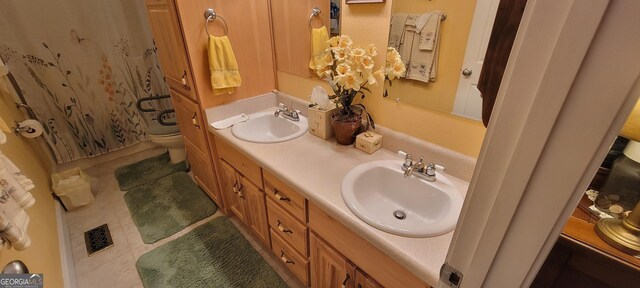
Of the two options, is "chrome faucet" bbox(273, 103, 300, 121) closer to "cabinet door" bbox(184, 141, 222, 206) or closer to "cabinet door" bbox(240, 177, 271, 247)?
"cabinet door" bbox(240, 177, 271, 247)

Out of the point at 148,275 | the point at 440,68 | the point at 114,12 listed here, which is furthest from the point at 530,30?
the point at 114,12

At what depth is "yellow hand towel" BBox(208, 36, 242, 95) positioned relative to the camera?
133 cm

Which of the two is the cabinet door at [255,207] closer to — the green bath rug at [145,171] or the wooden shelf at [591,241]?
the wooden shelf at [591,241]

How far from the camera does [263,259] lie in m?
1.55

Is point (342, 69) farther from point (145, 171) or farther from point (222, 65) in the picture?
point (145, 171)

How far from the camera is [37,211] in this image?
1.36 meters

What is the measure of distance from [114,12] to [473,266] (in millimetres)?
2948

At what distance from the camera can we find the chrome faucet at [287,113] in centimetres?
150

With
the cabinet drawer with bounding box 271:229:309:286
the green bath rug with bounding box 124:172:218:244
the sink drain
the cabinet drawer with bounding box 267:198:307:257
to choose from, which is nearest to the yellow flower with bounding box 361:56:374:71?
the sink drain

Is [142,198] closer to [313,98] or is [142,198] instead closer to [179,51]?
[179,51]

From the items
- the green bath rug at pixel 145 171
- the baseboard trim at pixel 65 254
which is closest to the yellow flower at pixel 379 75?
the baseboard trim at pixel 65 254

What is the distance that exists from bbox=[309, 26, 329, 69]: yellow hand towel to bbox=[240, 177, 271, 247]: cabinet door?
2.49ft

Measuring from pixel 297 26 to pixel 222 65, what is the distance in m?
0.48

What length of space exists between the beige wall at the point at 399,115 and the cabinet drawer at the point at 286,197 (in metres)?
0.53
